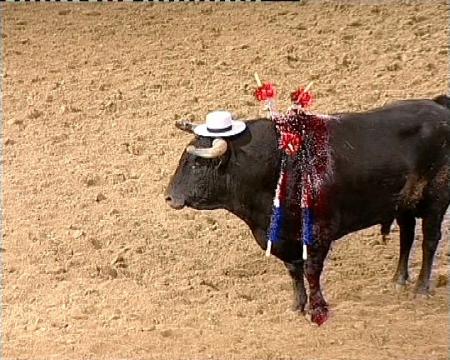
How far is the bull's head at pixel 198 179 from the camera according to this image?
7.14 meters

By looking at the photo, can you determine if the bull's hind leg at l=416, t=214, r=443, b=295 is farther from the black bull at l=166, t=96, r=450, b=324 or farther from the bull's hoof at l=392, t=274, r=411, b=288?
the bull's hoof at l=392, t=274, r=411, b=288

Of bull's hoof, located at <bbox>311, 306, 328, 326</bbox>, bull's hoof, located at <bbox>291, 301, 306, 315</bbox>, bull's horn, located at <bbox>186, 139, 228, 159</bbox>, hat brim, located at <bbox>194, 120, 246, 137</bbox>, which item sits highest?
hat brim, located at <bbox>194, 120, 246, 137</bbox>

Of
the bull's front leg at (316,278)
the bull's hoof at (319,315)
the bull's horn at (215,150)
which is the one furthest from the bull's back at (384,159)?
the bull's horn at (215,150)

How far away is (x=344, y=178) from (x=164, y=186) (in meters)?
2.77

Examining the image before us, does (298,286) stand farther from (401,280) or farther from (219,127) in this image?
(219,127)

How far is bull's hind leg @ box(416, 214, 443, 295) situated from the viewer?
7.95 metres

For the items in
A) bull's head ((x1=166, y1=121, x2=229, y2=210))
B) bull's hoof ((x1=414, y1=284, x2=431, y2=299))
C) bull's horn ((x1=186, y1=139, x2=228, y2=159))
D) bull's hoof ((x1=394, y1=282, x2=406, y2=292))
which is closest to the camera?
bull's horn ((x1=186, y1=139, x2=228, y2=159))

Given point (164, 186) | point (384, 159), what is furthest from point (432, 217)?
point (164, 186)

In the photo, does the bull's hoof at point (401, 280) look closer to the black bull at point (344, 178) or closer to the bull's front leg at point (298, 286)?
the black bull at point (344, 178)

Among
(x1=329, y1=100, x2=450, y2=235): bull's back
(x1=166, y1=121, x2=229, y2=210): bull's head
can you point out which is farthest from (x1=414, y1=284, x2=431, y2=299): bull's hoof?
(x1=166, y1=121, x2=229, y2=210): bull's head

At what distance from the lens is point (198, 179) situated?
23.6 feet

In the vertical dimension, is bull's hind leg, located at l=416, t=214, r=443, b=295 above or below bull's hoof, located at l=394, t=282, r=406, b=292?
above

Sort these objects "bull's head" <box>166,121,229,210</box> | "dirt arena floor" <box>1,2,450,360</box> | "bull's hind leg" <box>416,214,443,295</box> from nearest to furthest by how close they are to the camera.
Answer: "bull's head" <box>166,121,229,210</box> < "dirt arena floor" <box>1,2,450,360</box> < "bull's hind leg" <box>416,214,443,295</box>

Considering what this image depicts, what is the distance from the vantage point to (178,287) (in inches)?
326
